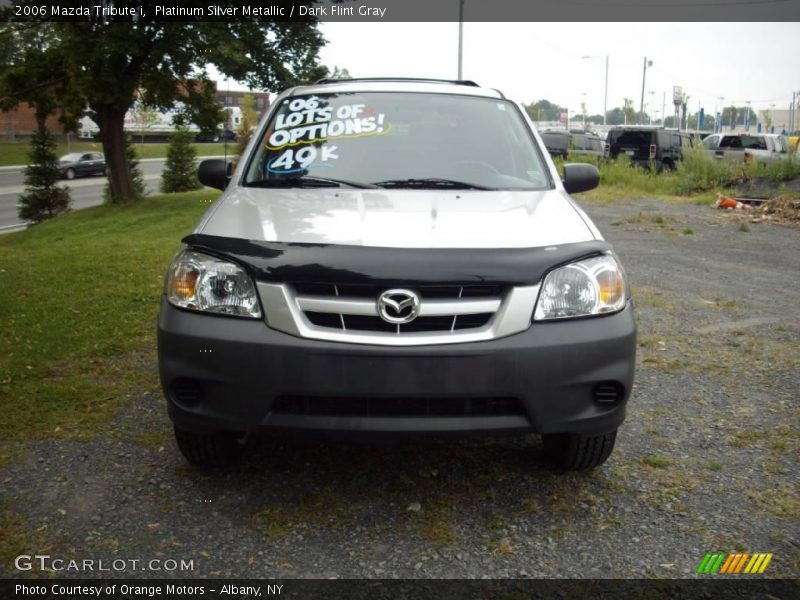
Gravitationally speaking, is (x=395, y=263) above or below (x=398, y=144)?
below

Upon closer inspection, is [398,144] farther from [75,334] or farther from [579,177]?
[75,334]

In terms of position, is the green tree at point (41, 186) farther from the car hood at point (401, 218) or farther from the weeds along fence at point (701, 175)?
the car hood at point (401, 218)

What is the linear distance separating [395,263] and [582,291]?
712 millimetres

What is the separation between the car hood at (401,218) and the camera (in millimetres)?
2967

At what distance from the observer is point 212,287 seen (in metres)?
2.95

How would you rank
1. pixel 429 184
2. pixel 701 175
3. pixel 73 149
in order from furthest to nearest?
pixel 73 149
pixel 701 175
pixel 429 184

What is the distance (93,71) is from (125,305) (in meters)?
14.3

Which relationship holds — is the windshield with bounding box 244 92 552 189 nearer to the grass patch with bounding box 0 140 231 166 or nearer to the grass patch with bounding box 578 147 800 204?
the grass patch with bounding box 578 147 800 204

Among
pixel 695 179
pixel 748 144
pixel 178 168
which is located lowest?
pixel 178 168

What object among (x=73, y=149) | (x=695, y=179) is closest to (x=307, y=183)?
(x=695, y=179)

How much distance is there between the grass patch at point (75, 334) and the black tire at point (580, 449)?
2238 millimetres

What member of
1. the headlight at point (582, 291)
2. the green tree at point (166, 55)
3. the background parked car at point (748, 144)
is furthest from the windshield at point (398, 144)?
the background parked car at point (748, 144)

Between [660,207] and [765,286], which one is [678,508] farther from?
[660,207]

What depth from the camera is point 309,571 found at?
267cm
